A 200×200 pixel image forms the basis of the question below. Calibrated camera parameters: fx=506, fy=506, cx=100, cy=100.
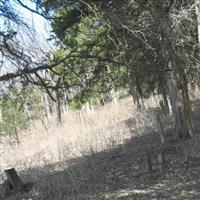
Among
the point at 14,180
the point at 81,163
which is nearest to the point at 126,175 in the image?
the point at 81,163

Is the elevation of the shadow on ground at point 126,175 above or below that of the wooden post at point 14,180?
below

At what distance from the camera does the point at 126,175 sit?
1372 centimetres

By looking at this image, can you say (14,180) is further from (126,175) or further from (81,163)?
(126,175)

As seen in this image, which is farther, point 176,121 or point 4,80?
point 176,121

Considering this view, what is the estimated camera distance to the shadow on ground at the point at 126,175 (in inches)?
452

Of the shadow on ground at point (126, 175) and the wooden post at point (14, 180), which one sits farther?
the wooden post at point (14, 180)

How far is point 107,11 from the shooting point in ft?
26.8

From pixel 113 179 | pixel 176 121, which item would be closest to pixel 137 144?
pixel 176 121

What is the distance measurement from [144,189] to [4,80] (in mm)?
4706

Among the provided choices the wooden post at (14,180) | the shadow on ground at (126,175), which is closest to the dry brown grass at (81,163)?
the shadow on ground at (126,175)

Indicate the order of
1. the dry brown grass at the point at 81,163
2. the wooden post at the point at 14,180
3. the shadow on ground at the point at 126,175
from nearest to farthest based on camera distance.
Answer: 1. the shadow on ground at the point at 126,175
2. the dry brown grass at the point at 81,163
3. the wooden post at the point at 14,180

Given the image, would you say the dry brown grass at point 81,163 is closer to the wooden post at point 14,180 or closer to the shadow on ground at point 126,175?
the shadow on ground at point 126,175

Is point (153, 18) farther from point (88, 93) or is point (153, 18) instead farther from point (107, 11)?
point (88, 93)

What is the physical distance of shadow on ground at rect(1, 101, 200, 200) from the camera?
1147cm
